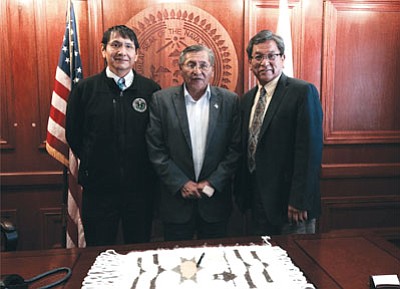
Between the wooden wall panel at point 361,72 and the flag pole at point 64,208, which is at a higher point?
the wooden wall panel at point 361,72

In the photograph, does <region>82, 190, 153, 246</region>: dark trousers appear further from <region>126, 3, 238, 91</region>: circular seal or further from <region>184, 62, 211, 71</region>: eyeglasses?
<region>126, 3, 238, 91</region>: circular seal

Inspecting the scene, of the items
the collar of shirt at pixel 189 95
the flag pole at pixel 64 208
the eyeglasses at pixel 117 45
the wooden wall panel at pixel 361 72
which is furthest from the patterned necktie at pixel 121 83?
the wooden wall panel at pixel 361 72

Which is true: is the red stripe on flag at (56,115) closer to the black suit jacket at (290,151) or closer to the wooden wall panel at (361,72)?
the black suit jacket at (290,151)

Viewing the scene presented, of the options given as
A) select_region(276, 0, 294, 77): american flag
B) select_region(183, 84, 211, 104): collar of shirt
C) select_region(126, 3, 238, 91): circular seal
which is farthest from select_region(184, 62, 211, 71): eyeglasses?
select_region(276, 0, 294, 77): american flag

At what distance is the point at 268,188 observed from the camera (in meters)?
2.05

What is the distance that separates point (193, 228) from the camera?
A: 221 cm

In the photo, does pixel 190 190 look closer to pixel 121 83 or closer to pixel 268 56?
pixel 121 83

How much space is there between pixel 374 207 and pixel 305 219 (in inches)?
51.2

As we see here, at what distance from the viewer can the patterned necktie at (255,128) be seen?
2.10 metres

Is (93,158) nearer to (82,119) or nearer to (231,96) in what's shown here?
(82,119)

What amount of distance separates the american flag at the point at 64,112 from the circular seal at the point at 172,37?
1.33ft

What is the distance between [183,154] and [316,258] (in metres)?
1.00

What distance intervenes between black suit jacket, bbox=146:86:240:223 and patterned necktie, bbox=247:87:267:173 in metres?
0.09

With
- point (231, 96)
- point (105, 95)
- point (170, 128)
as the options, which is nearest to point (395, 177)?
point (231, 96)
